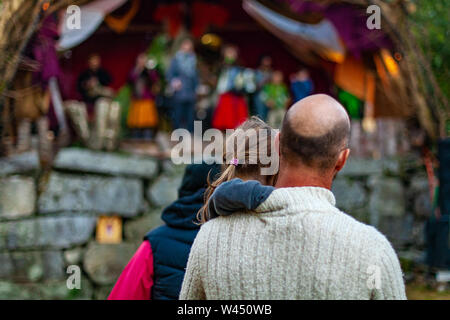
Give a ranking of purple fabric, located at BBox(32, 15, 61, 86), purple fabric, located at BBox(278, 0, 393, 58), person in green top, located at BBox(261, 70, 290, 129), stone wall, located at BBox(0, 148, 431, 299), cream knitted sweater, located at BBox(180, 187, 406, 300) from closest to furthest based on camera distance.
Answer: cream knitted sweater, located at BBox(180, 187, 406, 300)
purple fabric, located at BBox(32, 15, 61, 86)
stone wall, located at BBox(0, 148, 431, 299)
purple fabric, located at BBox(278, 0, 393, 58)
person in green top, located at BBox(261, 70, 290, 129)

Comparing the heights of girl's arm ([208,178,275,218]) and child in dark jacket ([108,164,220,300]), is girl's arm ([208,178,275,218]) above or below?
above

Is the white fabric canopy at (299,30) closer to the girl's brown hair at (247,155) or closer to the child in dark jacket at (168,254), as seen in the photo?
the child in dark jacket at (168,254)

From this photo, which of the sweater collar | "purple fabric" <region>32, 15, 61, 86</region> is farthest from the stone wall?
the sweater collar

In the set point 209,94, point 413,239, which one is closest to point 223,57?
point 209,94

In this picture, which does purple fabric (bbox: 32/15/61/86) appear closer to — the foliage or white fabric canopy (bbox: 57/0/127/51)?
white fabric canopy (bbox: 57/0/127/51)

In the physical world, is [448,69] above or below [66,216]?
above

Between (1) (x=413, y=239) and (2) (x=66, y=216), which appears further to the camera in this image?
(1) (x=413, y=239)

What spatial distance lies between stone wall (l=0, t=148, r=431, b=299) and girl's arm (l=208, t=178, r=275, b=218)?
5701 mm

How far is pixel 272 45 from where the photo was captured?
10367 mm

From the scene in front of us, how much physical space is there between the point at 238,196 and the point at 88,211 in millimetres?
6270

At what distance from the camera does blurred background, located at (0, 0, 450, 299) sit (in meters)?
7.05

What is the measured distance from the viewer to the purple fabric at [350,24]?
8.73 m
